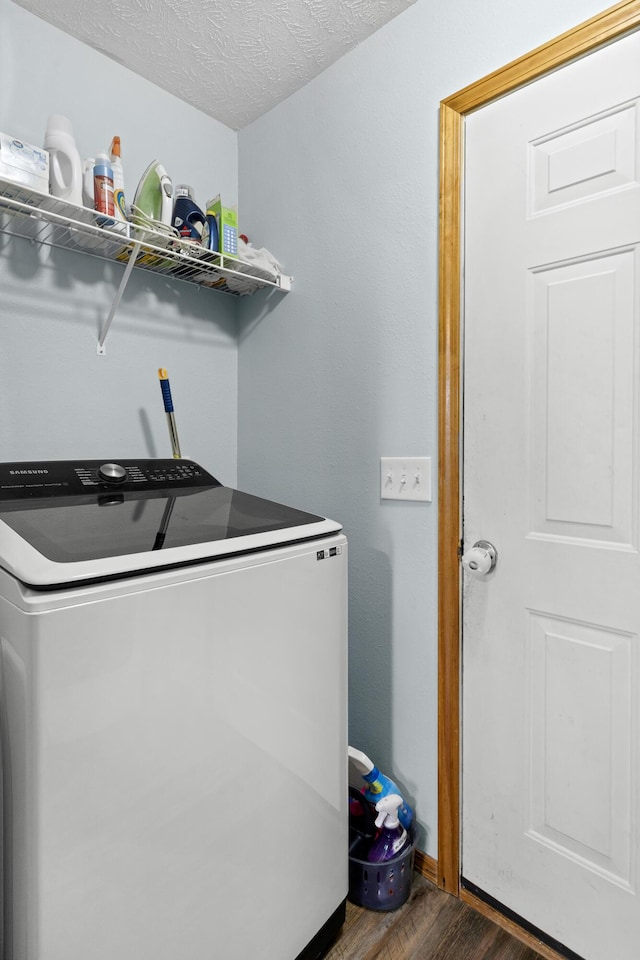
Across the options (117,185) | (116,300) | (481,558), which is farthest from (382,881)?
(117,185)

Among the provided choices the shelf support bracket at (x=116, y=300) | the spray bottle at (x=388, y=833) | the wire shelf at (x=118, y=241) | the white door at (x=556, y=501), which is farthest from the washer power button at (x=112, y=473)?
the spray bottle at (x=388, y=833)

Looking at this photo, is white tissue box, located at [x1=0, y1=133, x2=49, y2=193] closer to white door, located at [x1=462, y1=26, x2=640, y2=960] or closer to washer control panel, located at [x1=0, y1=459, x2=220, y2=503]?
washer control panel, located at [x1=0, y1=459, x2=220, y2=503]

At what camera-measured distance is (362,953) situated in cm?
127

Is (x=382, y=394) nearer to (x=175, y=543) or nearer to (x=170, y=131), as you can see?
(x=175, y=543)

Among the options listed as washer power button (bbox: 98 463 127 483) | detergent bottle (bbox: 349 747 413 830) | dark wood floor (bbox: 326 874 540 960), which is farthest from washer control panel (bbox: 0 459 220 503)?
dark wood floor (bbox: 326 874 540 960)

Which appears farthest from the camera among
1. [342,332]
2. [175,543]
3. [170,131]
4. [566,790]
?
[170,131]

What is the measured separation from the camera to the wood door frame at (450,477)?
138 centimetres

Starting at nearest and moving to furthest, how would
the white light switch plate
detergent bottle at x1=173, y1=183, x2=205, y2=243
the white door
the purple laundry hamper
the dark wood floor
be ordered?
1. the white door
2. the dark wood floor
3. the purple laundry hamper
4. the white light switch plate
5. detergent bottle at x1=173, y1=183, x2=205, y2=243

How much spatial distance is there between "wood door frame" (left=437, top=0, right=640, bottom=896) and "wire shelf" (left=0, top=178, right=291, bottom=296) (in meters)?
0.65

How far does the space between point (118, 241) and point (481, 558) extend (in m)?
1.31

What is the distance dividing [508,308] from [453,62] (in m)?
0.68

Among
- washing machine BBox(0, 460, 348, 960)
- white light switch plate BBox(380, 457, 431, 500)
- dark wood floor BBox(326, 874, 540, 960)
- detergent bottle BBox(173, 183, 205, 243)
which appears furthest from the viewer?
detergent bottle BBox(173, 183, 205, 243)

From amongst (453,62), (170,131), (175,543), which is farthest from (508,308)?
(170,131)

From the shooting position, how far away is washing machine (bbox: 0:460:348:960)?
30.7 inches
